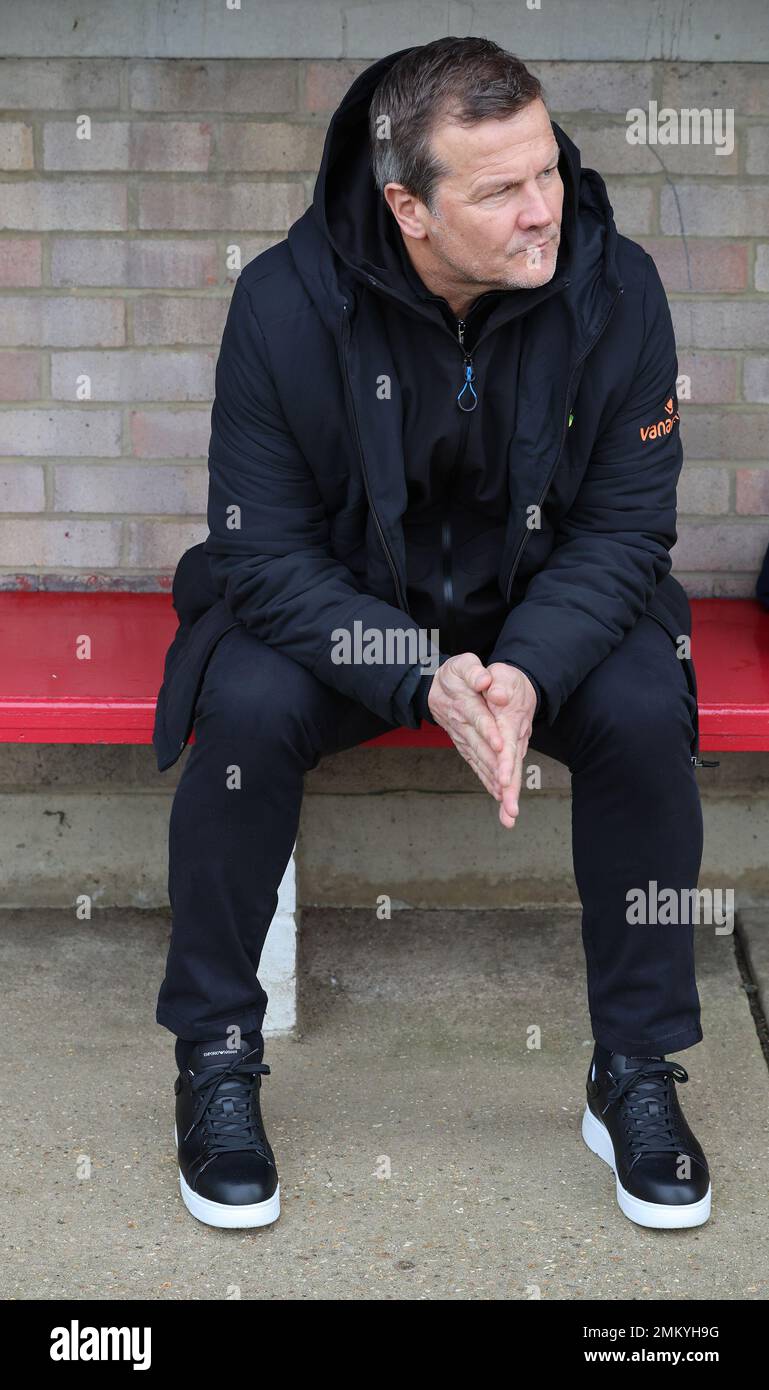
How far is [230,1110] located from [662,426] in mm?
1236

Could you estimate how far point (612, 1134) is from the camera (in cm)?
Answer: 244

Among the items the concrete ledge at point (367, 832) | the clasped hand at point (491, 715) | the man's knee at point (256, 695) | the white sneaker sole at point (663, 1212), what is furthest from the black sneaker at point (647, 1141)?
the concrete ledge at point (367, 832)

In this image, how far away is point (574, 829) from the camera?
2438mm

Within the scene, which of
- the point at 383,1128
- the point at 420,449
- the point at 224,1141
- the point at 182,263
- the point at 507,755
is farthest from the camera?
the point at 182,263

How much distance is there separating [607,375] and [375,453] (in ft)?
1.23

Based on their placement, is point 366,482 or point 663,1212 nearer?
point 663,1212

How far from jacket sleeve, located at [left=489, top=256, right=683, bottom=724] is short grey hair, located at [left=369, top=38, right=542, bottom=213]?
1.29 feet

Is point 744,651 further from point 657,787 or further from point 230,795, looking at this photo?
point 230,795

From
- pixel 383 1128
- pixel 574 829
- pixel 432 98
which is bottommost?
pixel 383 1128

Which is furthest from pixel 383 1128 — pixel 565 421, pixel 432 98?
pixel 432 98

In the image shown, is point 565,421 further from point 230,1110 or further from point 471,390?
point 230,1110

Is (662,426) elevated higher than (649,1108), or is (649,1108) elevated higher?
(662,426)

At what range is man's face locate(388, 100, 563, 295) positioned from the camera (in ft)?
7.59

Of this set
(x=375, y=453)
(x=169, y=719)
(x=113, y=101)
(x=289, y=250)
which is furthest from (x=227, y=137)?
(x=169, y=719)
